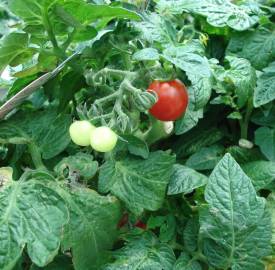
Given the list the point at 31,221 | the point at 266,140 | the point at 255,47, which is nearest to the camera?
the point at 31,221

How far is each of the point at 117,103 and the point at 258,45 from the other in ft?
1.29

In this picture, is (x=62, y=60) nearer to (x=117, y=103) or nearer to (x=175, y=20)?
(x=117, y=103)

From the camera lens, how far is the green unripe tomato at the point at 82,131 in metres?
0.67

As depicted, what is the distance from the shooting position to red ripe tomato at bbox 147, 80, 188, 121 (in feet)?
2.39

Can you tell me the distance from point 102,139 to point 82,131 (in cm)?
3

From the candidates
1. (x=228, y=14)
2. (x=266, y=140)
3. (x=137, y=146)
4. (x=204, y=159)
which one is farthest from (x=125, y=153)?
(x=228, y=14)

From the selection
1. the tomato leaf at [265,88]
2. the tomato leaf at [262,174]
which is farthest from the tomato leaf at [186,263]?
the tomato leaf at [265,88]

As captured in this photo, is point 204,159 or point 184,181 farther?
point 204,159

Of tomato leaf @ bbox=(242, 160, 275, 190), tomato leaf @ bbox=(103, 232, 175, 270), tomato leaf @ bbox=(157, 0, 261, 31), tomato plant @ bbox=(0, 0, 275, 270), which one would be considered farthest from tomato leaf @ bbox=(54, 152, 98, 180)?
tomato leaf @ bbox=(157, 0, 261, 31)

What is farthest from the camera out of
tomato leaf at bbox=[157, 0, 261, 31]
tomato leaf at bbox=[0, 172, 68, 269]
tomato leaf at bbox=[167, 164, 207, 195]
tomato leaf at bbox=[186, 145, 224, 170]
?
tomato leaf at bbox=[157, 0, 261, 31]

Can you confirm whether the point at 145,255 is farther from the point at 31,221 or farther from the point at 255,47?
the point at 255,47

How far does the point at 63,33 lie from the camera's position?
745 millimetres

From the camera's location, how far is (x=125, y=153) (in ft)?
2.47

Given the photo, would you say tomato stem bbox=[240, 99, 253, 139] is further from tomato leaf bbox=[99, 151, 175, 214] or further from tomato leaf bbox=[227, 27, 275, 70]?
tomato leaf bbox=[99, 151, 175, 214]
